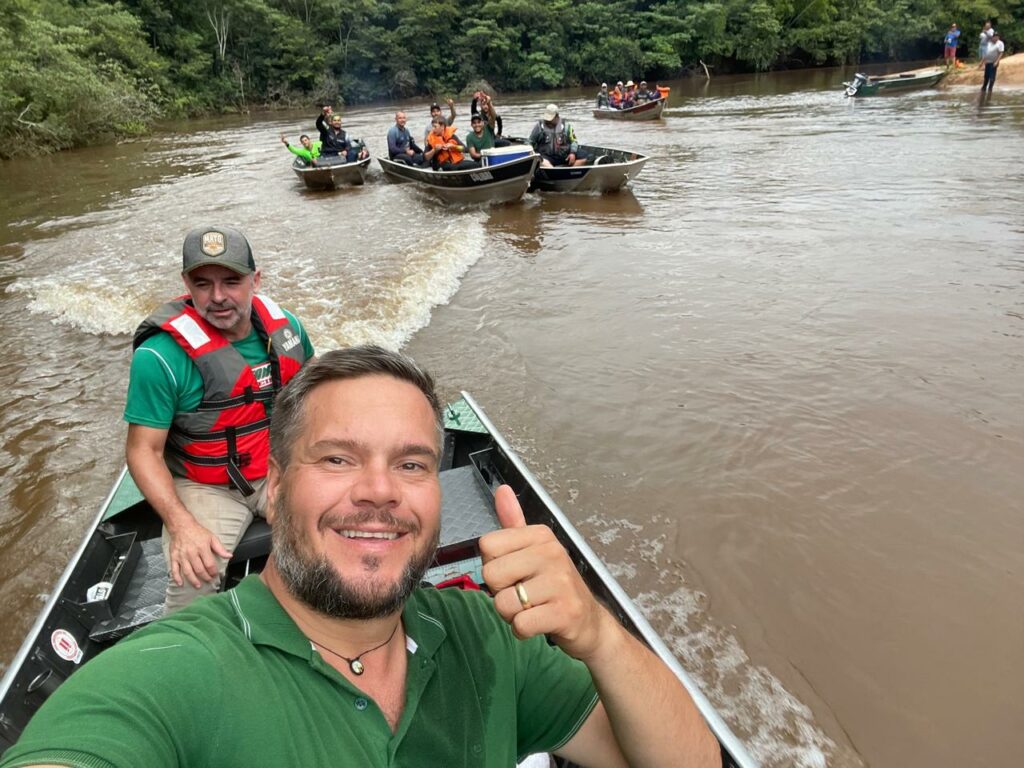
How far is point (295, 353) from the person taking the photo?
118 inches

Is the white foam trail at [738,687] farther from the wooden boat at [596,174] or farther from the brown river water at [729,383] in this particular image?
the wooden boat at [596,174]

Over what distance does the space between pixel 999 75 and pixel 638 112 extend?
53.1ft

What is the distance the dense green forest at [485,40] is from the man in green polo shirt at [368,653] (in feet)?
128

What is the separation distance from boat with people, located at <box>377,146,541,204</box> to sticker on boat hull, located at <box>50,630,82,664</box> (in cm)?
1002

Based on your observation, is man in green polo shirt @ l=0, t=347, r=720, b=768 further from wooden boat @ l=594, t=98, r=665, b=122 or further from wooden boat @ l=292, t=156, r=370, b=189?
wooden boat @ l=594, t=98, r=665, b=122

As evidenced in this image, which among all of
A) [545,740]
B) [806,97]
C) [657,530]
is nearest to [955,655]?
[657,530]

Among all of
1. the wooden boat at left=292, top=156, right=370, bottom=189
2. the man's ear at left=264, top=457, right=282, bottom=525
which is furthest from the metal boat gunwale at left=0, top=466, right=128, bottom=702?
the wooden boat at left=292, top=156, right=370, bottom=189

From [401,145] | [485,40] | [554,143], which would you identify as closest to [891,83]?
[554,143]

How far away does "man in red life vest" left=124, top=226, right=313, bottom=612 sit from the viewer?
2.49 m

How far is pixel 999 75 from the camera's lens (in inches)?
1021

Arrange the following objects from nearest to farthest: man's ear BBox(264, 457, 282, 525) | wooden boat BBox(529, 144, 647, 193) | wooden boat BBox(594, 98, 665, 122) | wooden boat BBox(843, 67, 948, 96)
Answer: man's ear BBox(264, 457, 282, 525), wooden boat BBox(529, 144, 647, 193), wooden boat BBox(594, 98, 665, 122), wooden boat BBox(843, 67, 948, 96)

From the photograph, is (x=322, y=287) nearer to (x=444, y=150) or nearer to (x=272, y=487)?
(x=444, y=150)

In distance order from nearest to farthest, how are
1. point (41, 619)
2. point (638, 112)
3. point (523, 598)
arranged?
point (523, 598)
point (41, 619)
point (638, 112)

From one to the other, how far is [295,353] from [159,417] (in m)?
0.66
